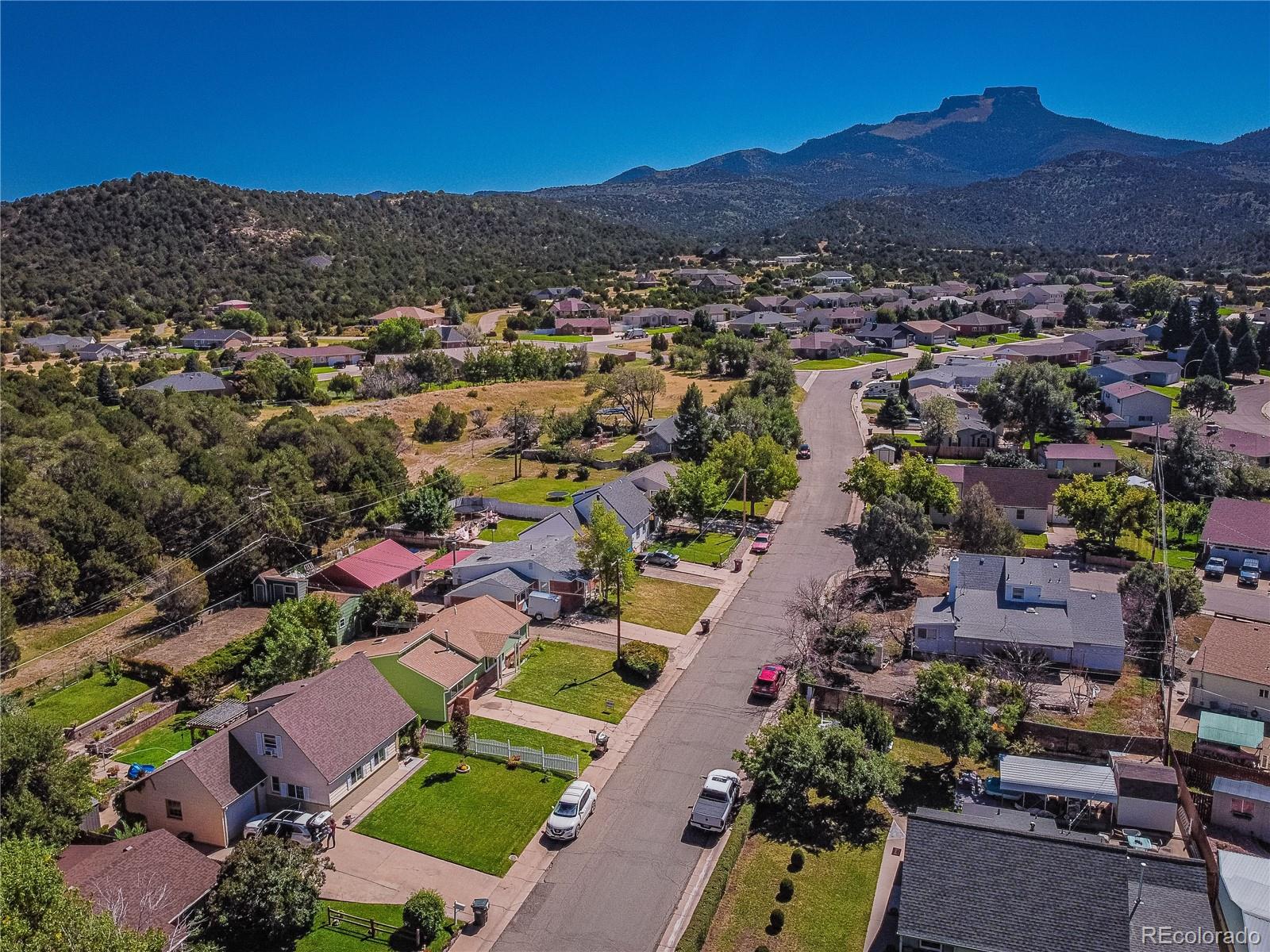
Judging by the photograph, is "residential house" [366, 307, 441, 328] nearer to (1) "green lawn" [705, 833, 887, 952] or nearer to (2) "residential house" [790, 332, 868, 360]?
(2) "residential house" [790, 332, 868, 360]

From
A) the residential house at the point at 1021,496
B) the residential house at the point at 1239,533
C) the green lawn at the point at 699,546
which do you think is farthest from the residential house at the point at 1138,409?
the green lawn at the point at 699,546

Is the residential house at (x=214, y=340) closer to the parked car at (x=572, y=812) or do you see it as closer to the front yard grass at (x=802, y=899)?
the parked car at (x=572, y=812)

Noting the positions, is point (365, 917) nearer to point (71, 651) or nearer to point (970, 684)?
point (970, 684)

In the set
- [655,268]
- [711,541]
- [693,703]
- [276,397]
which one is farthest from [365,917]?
[655,268]

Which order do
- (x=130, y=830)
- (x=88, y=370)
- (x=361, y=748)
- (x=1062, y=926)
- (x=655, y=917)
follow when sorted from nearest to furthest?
1. (x=1062, y=926)
2. (x=655, y=917)
3. (x=130, y=830)
4. (x=361, y=748)
5. (x=88, y=370)

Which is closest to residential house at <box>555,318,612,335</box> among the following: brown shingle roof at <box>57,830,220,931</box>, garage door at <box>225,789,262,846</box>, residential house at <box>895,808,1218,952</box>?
garage door at <box>225,789,262,846</box>

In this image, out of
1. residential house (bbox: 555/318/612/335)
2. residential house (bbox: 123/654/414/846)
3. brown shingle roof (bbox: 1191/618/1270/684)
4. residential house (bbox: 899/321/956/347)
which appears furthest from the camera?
residential house (bbox: 555/318/612/335)

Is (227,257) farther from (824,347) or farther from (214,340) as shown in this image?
(824,347)
